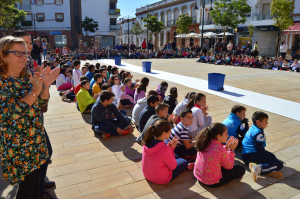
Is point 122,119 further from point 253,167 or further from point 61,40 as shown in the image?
point 61,40

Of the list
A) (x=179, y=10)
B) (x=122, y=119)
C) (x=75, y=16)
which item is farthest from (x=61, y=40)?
(x=122, y=119)

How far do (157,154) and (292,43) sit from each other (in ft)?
90.8

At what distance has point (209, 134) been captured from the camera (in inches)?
114

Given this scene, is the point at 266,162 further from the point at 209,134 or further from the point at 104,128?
the point at 104,128

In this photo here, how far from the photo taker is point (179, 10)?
4062 cm

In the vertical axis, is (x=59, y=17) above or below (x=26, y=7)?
below

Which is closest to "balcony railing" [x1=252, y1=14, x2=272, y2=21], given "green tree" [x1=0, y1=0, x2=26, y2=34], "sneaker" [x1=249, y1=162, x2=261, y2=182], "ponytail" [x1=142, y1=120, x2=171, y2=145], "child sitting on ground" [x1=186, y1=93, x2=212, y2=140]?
"green tree" [x1=0, y1=0, x2=26, y2=34]

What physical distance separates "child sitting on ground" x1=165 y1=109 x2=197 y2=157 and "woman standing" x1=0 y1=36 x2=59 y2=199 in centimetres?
197

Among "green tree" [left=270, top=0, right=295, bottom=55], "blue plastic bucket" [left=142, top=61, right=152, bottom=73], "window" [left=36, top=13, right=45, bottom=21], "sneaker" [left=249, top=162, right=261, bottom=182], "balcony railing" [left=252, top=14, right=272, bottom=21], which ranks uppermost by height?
"window" [left=36, top=13, right=45, bottom=21]

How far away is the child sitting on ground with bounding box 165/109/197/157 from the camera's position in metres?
3.48

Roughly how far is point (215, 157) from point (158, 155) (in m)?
0.68

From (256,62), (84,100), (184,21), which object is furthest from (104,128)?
(184,21)

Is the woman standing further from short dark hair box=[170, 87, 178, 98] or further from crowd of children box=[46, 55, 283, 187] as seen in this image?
A: short dark hair box=[170, 87, 178, 98]

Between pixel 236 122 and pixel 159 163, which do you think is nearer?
pixel 159 163
